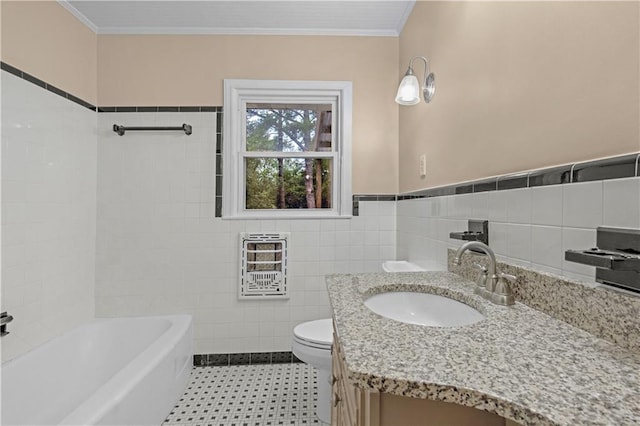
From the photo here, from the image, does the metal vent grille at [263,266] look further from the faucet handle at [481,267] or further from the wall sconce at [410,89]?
the faucet handle at [481,267]

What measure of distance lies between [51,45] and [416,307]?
2.49 metres

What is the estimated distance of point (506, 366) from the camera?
0.56 metres

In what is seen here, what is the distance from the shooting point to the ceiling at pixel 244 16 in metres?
2.07

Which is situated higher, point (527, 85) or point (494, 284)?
point (527, 85)

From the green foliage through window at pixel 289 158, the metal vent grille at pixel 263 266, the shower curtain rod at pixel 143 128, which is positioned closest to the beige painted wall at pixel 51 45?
the shower curtain rod at pixel 143 128

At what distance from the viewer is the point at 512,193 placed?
1066 millimetres

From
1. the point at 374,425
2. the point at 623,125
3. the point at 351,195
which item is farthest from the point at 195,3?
the point at 374,425

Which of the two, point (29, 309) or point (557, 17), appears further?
point (29, 309)

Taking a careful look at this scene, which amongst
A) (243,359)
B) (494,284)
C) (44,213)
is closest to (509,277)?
(494,284)

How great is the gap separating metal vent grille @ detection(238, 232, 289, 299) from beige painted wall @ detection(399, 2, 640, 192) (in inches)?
45.7

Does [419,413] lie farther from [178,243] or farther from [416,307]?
[178,243]

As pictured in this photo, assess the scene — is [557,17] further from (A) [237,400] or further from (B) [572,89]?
(A) [237,400]

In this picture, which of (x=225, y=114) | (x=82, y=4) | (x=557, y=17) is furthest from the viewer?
(x=225, y=114)

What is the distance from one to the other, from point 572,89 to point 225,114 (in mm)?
2047
